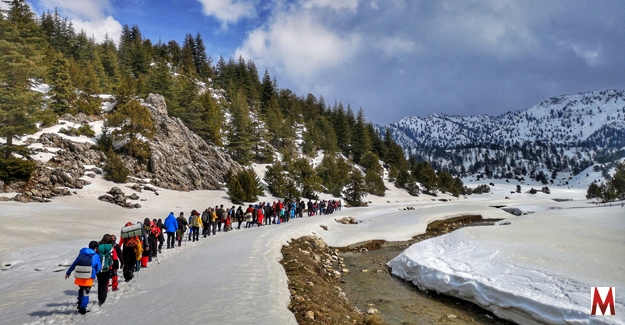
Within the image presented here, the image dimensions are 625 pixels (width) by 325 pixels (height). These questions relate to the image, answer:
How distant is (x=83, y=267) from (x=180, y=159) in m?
32.3

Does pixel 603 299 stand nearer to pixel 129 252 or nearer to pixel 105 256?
pixel 105 256

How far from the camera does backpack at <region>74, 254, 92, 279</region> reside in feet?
24.0

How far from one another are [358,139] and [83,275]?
82406 millimetres

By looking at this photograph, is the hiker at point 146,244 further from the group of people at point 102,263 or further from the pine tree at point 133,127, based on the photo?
the pine tree at point 133,127

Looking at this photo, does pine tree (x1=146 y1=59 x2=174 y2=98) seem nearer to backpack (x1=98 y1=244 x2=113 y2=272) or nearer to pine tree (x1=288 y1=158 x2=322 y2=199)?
pine tree (x1=288 y1=158 x2=322 y2=199)

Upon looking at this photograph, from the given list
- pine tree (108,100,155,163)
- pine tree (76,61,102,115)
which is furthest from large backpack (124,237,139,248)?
pine tree (76,61,102,115)

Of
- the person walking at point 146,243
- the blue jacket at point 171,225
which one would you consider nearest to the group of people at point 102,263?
the person walking at point 146,243

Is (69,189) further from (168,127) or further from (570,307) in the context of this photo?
(570,307)

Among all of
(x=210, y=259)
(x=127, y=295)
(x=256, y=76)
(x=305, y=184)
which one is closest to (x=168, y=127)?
(x=305, y=184)

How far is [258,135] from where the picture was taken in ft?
219

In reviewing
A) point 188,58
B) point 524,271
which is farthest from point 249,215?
point 188,58

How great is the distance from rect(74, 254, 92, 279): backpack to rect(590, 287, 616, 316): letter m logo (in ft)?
42.7

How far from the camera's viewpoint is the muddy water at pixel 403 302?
409 inches

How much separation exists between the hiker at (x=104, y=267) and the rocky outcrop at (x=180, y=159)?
27517 mm
